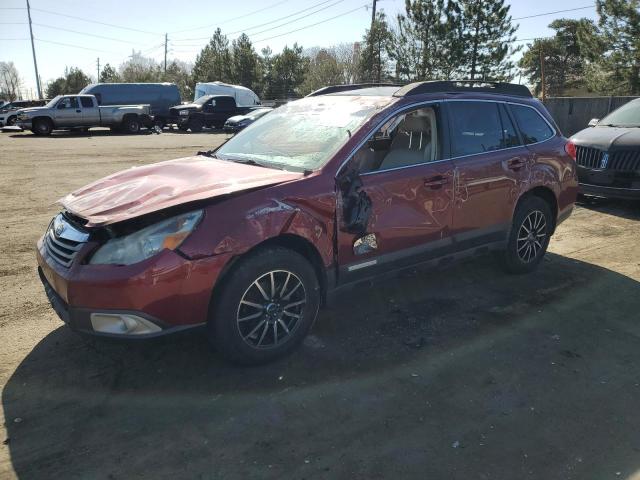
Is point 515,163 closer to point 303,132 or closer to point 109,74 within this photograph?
point 303,132

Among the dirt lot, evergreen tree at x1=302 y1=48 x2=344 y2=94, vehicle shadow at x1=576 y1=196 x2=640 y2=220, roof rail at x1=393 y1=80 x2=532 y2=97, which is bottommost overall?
the dirt lot

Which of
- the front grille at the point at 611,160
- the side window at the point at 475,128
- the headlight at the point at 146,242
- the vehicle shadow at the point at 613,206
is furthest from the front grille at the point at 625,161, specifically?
the headlight at the point at 146,242

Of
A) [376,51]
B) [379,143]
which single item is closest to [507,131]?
[379,143]

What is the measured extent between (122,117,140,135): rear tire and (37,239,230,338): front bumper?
82.5 ft

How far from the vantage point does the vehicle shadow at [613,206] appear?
7.72 metres

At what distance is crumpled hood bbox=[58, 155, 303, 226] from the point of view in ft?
9.90

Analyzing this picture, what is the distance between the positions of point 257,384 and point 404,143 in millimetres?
2235

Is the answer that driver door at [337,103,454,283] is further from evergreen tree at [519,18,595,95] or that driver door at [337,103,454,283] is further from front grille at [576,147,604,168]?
evergreen tree at [519,18,595,95]

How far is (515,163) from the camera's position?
4695 millimetres

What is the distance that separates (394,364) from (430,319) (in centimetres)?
83

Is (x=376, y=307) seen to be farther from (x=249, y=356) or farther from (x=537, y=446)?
(x=537, y=446)

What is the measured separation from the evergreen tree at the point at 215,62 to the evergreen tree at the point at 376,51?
71.6ft

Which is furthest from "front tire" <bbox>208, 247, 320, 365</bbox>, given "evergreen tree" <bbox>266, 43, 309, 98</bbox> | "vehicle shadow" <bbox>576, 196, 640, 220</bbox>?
"evergreen tree" <bbox>266, 43, 309, 98</bbox>

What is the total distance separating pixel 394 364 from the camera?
3.41 meters
